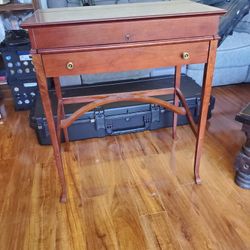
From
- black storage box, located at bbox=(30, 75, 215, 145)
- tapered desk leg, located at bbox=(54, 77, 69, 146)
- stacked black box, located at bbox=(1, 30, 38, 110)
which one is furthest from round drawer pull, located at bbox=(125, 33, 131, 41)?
stacked black box, located at bbox=(1, 30, 38, 110)

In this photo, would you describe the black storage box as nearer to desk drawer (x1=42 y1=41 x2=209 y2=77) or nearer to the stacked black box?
the stacked black box

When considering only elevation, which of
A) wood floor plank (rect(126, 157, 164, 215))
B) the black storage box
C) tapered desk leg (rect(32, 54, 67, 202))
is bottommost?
wood floor plank (rect(126, 157, 164, 215))

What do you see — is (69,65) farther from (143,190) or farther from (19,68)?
(19,68)

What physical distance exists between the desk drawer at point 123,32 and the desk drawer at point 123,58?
0.11 ft

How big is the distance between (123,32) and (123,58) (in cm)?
9

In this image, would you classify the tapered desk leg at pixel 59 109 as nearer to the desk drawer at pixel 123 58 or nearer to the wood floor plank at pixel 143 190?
the desk drawer at pixel 123 58

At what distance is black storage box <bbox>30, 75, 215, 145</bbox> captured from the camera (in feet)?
5.20

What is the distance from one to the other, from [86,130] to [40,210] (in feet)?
1.91

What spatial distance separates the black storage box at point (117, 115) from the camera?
1585 mm

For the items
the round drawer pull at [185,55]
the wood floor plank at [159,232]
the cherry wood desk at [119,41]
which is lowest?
the wood floor plank at [159,232]

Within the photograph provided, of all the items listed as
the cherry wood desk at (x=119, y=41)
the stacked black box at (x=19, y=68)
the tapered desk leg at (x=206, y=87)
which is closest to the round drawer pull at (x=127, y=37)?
the cherry wood desk at (x=119, y=41)

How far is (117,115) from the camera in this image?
5.27 feet

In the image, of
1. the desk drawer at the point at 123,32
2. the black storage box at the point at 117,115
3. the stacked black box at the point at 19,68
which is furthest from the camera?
the stacked black box at the point at 19,68

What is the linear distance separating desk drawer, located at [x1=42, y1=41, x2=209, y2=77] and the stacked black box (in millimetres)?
996
